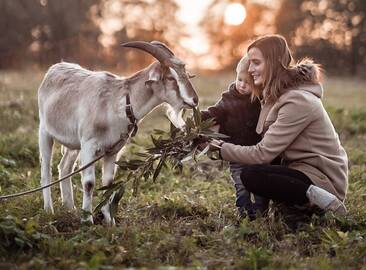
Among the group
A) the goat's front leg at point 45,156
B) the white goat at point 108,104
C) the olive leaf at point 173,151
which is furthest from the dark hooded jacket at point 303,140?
the goat's front leg at point 45,156

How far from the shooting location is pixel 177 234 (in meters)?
4.15

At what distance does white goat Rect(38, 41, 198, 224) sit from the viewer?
4.52 metres

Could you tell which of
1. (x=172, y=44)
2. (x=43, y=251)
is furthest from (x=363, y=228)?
(x=172, y=44)

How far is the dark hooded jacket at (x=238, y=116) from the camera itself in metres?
4.80

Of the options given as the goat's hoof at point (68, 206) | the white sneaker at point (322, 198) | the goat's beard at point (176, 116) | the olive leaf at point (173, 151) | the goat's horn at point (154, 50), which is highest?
the goat's horn at point (154, 50)

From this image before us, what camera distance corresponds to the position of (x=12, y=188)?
18.5 ft

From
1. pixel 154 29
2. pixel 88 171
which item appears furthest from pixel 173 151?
pixel 154 29

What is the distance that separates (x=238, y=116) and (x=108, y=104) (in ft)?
3.55

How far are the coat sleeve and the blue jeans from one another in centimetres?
34

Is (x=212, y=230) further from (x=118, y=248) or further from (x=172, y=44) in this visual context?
(x=172, y=44)

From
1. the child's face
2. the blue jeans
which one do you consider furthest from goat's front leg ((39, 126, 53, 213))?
the child's face

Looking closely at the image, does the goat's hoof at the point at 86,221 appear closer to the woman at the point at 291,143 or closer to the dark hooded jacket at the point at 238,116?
the woman at the point at 291,143

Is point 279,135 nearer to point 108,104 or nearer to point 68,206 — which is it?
point 108,104

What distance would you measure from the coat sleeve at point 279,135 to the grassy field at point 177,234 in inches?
19.8
